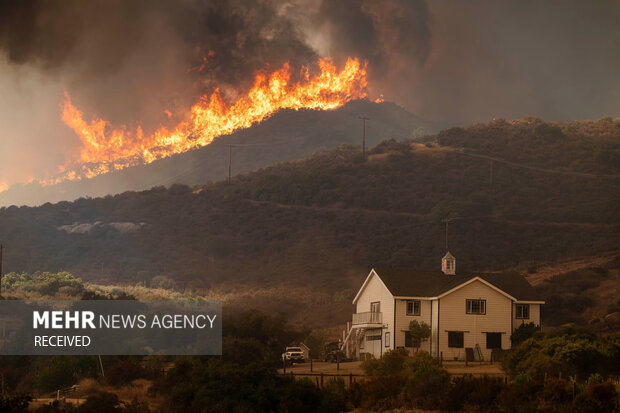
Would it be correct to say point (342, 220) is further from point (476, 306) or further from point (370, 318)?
point (476, 306)

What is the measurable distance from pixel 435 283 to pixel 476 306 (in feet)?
10.2

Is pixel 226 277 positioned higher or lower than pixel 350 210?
lower

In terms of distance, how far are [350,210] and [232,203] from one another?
1870 centimetres

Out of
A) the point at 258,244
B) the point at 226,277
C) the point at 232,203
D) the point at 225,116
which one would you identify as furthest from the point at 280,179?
the point at 225,116

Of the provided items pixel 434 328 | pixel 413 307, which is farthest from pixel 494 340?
pixel 413 307

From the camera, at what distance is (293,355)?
53.0m

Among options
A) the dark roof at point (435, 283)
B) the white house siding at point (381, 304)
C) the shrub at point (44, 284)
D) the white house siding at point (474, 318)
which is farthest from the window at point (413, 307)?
the shrub at point (44, 284)

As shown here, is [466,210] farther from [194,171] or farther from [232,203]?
[194,171]

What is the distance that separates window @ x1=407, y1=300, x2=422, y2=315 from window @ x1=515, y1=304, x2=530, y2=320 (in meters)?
6.58

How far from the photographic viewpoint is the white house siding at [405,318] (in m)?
53.9

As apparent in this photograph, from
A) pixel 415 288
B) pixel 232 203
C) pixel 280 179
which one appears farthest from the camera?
pixel 280 179

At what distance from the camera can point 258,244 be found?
109 meters

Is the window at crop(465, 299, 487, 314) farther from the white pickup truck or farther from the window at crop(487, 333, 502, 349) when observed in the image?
the white pickup truck

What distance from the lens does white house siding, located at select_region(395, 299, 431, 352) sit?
53.9 meters
